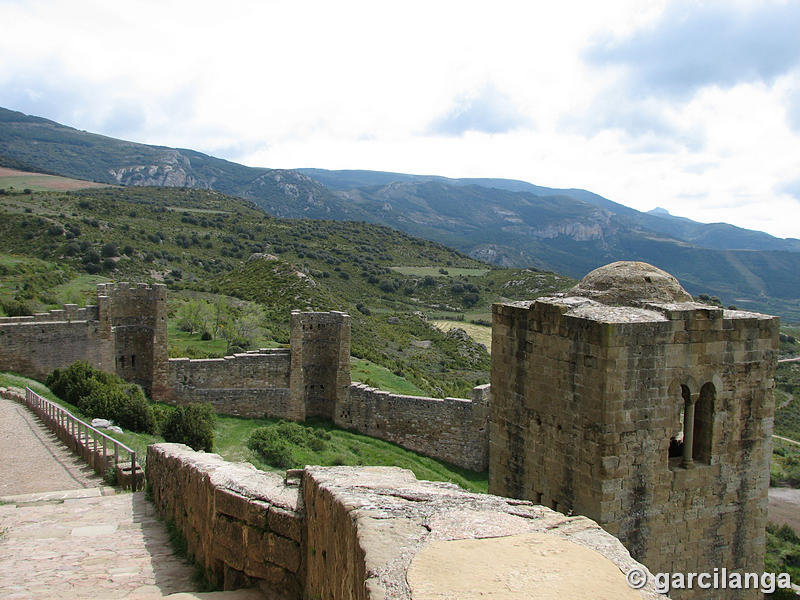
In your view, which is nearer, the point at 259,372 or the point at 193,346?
the point at 259,372

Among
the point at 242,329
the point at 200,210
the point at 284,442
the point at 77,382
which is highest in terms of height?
the point at 200,210

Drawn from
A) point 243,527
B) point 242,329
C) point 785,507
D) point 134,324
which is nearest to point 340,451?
point 134,324

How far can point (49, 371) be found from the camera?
19375 millimetres

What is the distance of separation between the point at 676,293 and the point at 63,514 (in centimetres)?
820

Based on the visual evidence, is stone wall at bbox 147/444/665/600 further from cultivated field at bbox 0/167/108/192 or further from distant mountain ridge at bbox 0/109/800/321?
distant mountain ridge at bbox 0/109/800/321

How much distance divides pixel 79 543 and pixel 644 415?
632cm

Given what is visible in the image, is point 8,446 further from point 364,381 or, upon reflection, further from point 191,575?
point 364,381

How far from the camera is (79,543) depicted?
656 cm

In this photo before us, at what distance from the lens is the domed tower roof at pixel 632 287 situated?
8141 millimetres

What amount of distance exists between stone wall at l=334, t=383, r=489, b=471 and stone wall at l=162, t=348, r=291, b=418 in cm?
219

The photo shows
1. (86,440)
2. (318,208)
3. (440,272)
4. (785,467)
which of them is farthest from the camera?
(318,208)

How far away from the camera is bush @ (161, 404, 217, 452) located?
15336mm

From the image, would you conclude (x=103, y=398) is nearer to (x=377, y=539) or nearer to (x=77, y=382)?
(x=77, y=382)

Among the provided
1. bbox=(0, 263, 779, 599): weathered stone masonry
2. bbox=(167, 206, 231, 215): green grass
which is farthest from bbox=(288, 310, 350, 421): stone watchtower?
bbox=(167, 206, 231, 215): green grass
